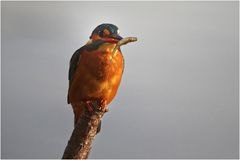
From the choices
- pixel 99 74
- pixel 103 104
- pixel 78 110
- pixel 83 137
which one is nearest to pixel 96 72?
pixel 99 74

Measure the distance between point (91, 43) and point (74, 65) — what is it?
0.24 metres

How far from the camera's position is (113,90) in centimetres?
315

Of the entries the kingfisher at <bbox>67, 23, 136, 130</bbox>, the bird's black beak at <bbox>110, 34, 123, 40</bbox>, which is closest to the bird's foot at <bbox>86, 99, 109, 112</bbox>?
the kingfisher at <bbox>67, 23, 136, 130</bbox>

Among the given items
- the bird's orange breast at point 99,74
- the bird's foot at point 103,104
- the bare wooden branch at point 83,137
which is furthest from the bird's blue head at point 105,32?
the bare wooden branch at point 83,137

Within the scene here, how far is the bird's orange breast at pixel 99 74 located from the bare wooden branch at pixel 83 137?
237mm

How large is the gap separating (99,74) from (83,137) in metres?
0.53

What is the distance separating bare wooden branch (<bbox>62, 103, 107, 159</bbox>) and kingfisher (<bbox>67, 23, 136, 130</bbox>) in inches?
3.6

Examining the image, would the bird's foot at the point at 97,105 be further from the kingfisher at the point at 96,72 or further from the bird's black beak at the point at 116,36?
the bird's black beak at the point at 116,36

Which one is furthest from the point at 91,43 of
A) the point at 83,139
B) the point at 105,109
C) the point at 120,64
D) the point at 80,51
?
the point at 83,139

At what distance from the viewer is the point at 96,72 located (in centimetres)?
305

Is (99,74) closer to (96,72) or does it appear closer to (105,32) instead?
(96,72)

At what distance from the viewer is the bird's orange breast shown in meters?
3.05

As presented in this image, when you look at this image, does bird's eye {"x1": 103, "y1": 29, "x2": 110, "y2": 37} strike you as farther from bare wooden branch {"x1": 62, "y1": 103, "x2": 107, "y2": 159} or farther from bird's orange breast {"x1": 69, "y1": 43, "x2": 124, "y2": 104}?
bare wooden branch {"x1": 62, "y1": 103, "x2": 107, "y2": 159}

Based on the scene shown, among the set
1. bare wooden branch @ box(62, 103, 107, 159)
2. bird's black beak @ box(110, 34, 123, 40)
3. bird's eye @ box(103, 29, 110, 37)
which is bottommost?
bare wooden branch @ box(62, 103, 107, 159)
